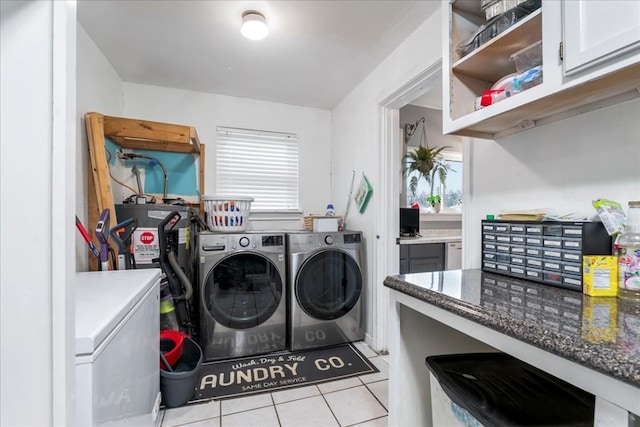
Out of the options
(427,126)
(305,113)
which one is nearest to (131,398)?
(305,113)

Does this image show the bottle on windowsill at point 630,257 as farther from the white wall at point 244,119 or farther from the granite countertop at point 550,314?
the white wall at point 244,119

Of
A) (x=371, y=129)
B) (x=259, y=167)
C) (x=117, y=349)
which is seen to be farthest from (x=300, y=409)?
(x=259, y=167)

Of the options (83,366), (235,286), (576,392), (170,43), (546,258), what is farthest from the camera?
(235,286)

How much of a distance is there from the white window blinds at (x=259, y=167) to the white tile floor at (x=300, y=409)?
1.77 metres

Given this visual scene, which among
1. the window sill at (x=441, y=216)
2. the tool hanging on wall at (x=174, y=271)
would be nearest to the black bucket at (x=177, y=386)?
the tool hanging on wall at (x=174, y=271)

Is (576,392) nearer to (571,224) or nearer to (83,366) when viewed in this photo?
(571,224)

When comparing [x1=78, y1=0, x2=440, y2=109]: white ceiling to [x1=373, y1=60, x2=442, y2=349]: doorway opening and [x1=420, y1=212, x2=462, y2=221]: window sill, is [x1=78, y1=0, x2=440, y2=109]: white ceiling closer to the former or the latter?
[x1=373, y1=60, x2=442, y2=349]: doorway opening

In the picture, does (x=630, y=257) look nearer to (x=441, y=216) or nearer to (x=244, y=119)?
(x=441, y=216)

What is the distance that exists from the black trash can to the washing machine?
1352mm

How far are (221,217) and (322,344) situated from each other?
136cm

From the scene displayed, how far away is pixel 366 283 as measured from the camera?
243 centimetres

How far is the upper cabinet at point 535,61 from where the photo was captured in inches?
26.7

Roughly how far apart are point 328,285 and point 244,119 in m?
1.92

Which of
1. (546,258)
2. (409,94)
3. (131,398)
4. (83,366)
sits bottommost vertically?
Result: (131,398)
